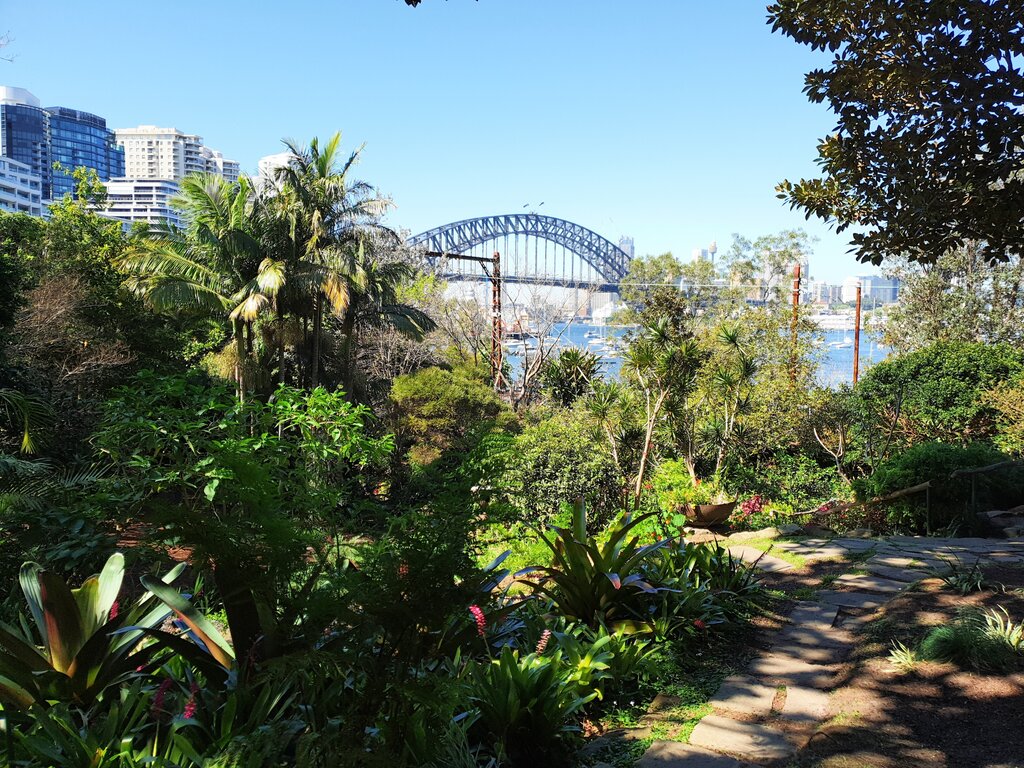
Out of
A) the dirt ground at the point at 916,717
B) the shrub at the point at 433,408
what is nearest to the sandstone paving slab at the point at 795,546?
the dirt ground at the point at 916,717

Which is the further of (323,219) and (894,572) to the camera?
(323,219)

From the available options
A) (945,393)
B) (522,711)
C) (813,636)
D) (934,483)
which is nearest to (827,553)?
(813,636)

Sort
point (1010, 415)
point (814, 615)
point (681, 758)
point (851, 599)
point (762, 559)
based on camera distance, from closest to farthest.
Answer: point (681, 758)
point (814, 615)
point (851, 599)
point (762, 559)
point (1010, 415)

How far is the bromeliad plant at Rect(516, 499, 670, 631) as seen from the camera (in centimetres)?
384

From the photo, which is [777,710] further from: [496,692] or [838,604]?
[838,604]

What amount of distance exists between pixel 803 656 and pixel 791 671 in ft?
0.74

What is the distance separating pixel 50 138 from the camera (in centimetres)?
12456

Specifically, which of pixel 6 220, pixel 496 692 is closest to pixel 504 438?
pixel 496 692

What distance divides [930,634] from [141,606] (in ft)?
11.3

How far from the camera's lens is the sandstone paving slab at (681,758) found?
254cm

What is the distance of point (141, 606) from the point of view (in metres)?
3.00

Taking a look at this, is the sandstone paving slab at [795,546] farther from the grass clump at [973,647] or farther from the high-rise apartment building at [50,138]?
the high-rise apartment building at [50,138]

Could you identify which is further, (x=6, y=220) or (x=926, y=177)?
(x=6, y=220)

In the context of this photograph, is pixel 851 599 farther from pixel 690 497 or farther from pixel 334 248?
pixel 334 248
